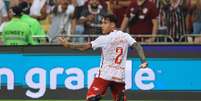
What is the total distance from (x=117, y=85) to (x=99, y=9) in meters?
6.28

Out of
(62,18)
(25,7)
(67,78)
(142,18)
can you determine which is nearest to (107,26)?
(67,78)

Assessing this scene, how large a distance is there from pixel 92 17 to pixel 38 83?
280 centimetres

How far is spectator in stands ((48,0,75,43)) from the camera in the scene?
17.0 metres

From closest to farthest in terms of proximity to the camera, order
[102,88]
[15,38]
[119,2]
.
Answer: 1. [102,88]
2. [15,38]
3. [119,2]

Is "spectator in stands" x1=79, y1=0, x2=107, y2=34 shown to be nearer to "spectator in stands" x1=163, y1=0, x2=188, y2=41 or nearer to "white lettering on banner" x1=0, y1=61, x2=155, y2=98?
"spectator in stands" x1=163, y1=0, x2=188, y2=41

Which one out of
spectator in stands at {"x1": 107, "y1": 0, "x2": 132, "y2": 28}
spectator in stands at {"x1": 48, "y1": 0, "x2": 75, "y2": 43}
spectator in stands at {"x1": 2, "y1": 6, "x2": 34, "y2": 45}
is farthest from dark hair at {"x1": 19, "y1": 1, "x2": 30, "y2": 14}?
spectator in stands at {"x1": 107, "y1": 0, "x2": 132, "y2": 28}

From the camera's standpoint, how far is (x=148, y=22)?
16.1 meters

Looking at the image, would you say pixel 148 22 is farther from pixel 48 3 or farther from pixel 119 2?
pixel 48 3

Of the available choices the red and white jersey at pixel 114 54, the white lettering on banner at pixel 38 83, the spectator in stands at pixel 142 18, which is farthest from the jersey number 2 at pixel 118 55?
the spectator in stands at pixel 142 18

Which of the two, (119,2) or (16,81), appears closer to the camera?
(16,81)

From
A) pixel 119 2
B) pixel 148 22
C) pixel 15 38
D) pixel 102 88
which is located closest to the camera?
pixel 102 88

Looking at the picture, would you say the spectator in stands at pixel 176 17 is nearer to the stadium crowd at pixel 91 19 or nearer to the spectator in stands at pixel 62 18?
the stadium crowd at pixel 91 19

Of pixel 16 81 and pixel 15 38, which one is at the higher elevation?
pixel 15 38

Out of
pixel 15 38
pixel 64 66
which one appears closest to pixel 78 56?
pixel 64 66
